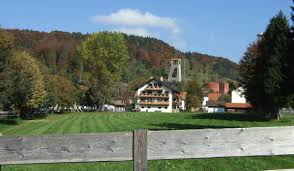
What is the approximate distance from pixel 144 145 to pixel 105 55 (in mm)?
111514

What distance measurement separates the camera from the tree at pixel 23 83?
182 feet

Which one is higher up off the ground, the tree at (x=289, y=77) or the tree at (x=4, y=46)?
the tree at (x=4, y=46)

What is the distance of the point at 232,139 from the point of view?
637 centimetres

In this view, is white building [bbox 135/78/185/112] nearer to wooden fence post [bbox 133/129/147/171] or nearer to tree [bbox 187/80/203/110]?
tree [bbox 187/80/203/110]

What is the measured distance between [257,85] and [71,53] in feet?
393

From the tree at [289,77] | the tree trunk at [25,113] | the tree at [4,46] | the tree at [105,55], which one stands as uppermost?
the tree at [105,55]

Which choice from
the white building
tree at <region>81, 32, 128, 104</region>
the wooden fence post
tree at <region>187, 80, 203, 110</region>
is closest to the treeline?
tree at <region>81, 32, 128, 104</region>

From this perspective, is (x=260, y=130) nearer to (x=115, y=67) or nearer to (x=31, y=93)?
(x=31, y=93)

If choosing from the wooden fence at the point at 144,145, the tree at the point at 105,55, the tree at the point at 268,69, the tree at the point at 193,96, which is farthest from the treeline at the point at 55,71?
the wooden fence at the point at 144,145

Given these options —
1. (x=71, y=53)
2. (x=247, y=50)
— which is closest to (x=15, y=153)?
(x=247, y=50)

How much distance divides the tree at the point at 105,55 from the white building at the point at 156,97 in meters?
35.9

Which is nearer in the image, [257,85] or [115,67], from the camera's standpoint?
[257,85]

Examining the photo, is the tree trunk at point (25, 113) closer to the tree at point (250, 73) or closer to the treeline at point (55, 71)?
the treeline at point (55, 71)

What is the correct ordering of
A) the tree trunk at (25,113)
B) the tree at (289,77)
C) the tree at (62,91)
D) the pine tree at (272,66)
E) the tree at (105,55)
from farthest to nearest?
the tree at (105,55) → the tree at (62,91) → the tree trunk at (25,113) → the pine tree at (272,66) → the tree at (289,77)
